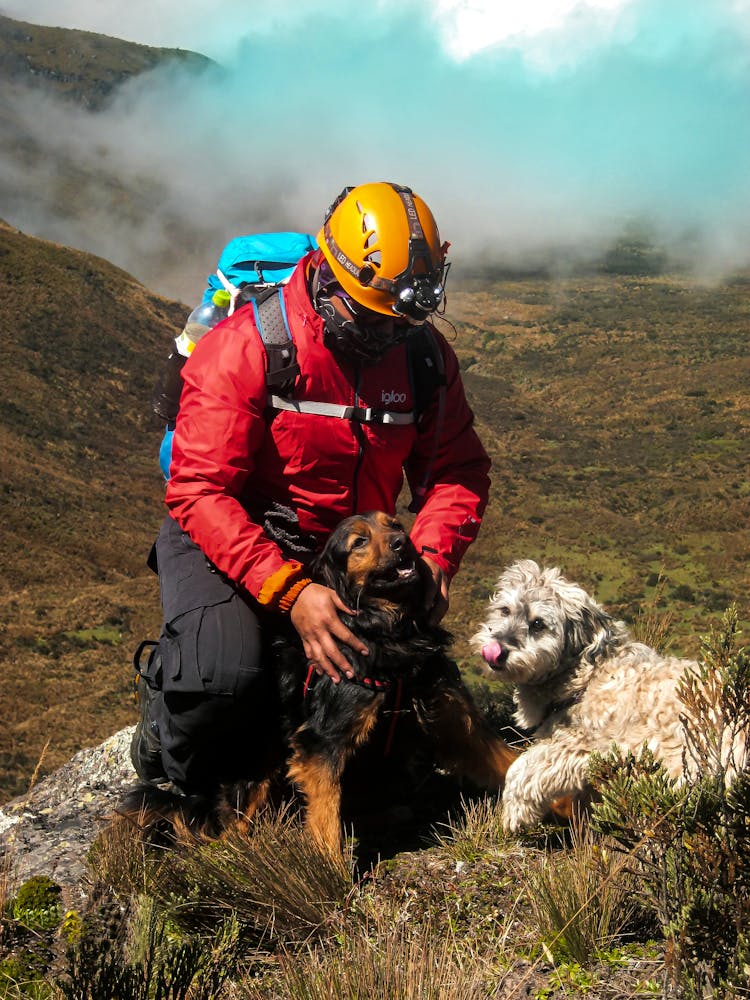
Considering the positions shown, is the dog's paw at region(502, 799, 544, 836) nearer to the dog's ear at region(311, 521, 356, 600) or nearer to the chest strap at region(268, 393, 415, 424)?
the dog's ear at region(311, 521, 356, 600)

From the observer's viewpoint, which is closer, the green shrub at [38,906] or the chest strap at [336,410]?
the green shrub at [38,906]

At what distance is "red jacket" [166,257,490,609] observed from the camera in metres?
3.38

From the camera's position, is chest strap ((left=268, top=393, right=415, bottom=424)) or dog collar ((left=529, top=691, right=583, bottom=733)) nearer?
chest strap ((left=268, top=393, right=415, bottom=424))

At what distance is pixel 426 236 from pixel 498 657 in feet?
5.71

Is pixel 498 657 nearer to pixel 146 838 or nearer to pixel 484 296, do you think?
pixel 146 838

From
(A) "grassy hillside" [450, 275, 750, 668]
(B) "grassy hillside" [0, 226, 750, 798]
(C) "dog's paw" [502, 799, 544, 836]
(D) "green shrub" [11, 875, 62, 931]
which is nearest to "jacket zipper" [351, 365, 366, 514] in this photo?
(C) "dog's paw" [502, 799, 544, 836]

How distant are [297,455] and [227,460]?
0.32 meters

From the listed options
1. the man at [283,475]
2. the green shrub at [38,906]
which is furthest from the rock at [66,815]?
the man at [283,475]

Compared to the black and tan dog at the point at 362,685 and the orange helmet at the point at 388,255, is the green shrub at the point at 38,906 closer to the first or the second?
the black and tan dog at the point at 362,685

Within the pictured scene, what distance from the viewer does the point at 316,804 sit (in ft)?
11.2

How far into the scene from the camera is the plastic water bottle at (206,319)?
437 centimetres

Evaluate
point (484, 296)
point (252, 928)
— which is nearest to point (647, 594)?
point (252, 928)

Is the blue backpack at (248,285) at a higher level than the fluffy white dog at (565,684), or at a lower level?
higher

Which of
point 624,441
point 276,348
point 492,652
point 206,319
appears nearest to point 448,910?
point 492,652
